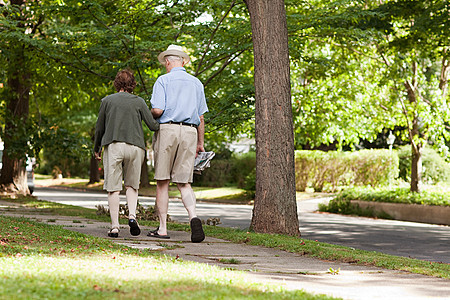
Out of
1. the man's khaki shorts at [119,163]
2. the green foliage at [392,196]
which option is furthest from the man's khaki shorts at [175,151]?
Result: the green foliage at [392,196]

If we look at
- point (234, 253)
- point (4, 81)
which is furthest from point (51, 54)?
point (234, 253)

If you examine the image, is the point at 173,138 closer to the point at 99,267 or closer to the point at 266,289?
the point at 99,267

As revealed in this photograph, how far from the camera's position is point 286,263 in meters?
5.94

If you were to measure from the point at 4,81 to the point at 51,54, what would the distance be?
5.51m

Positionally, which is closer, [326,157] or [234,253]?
[234,253]

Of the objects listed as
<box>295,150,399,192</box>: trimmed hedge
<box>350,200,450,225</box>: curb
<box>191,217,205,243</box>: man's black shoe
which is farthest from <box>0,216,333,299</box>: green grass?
<box>295,150,399,192</box>: trimmed hedge

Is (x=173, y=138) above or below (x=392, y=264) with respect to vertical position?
above

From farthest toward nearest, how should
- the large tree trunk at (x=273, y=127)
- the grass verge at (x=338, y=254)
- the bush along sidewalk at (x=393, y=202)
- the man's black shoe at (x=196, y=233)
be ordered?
the bush along sidewalk at (x=393, y=202)
the large tree trunk at (x=273, y=127)
the man's black shoe at (x=196, y=233)
the grass verge at (x=338, y=254)

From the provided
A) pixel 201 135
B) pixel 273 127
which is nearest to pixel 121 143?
pixel 201 135

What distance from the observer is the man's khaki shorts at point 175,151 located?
725 cm

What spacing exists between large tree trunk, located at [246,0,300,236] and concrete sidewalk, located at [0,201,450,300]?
113cm

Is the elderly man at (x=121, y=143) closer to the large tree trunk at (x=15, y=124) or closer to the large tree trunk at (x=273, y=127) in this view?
the large tree trunk at (x=273, y=127)

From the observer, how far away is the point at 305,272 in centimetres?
536

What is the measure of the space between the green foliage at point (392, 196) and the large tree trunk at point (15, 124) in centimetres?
1014
